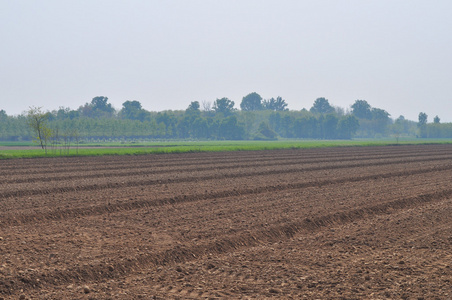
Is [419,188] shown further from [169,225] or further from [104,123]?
[104,123]

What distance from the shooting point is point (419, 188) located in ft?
65.1

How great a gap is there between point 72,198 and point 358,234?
10.2 metres

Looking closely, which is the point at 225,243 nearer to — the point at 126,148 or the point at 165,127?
the point at 126,148

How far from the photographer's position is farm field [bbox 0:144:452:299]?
7793 millimetres

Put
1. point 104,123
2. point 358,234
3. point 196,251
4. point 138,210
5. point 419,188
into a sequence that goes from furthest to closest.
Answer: point 104,123, point 419,188, point 138,210, point 358,234, point 196,251

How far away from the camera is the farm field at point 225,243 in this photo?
25.6ft

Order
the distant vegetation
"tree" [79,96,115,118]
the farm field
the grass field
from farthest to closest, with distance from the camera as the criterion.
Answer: "tree" [79,96,115,118] < the distant vegetation < the grass field < the farm field

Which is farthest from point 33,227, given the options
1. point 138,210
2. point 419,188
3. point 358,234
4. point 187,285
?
point 419,188

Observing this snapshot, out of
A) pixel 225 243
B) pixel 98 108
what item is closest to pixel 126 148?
pixel 225 243

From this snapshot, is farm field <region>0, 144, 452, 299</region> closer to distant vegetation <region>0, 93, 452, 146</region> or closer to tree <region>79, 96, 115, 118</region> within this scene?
distant vegetation <region>0, 93, 452, 146</region>

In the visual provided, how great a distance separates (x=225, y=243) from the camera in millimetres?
10594

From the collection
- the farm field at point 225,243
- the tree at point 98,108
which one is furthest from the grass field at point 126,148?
the tree at point 98,108

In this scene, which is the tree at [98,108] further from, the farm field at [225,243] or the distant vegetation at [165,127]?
the farm field at [225,243]

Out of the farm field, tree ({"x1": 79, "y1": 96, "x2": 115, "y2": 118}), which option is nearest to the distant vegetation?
tree ({"x1": 79, "y1": 96, "x2": 115, "y2": 118})
